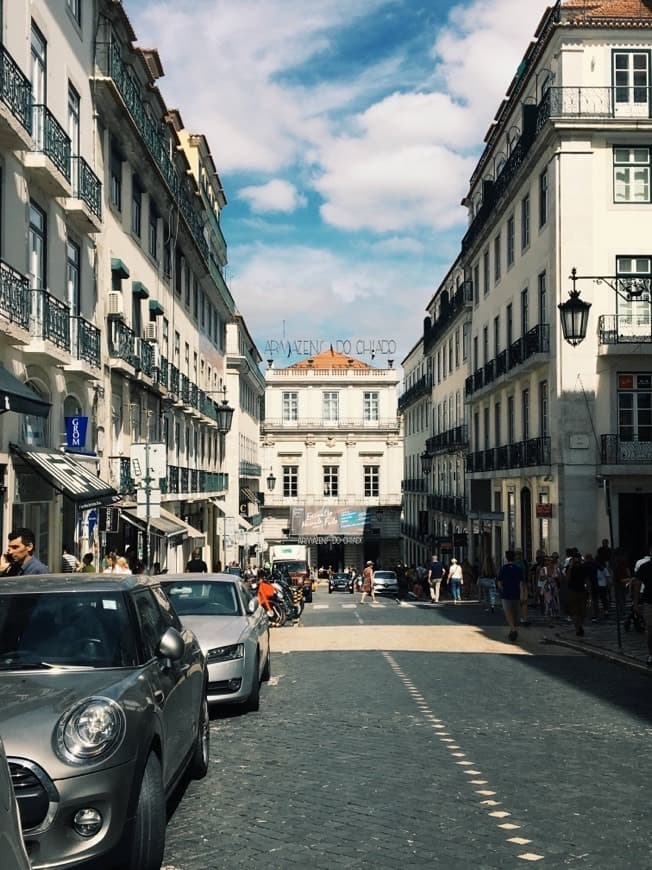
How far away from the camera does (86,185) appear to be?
71.5ft

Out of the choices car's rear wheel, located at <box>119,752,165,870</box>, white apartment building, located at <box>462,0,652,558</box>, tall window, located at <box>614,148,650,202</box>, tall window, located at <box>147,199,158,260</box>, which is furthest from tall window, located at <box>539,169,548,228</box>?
car's rear wheel, located at <box>119,752,165,870</box>

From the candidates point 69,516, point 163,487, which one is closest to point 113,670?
point 69,516

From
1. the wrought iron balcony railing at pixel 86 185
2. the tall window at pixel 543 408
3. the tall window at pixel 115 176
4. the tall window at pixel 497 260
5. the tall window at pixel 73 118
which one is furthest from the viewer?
the tall window at pixel 497 260

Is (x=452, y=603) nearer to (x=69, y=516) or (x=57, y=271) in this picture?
(x=69, y=516)

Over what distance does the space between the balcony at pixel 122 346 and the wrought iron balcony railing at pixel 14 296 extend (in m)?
7.21

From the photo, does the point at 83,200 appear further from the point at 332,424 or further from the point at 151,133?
the point at 332,424

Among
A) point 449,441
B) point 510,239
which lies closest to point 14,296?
point 510,239

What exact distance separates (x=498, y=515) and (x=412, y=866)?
3524 cm

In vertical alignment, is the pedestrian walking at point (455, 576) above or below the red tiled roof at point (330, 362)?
below

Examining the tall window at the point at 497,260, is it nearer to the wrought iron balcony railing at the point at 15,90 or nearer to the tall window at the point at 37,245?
the tall window at the point at 37,245

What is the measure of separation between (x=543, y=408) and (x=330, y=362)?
53.6 meters

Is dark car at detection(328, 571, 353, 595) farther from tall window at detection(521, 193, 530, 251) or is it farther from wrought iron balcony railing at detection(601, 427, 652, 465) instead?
wrought iron balcony railing at detection(601, 427, 652, 465)

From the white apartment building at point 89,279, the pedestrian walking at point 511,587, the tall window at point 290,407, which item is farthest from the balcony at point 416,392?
the pedestrian walking at point 511,587

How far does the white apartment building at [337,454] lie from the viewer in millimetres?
77812
